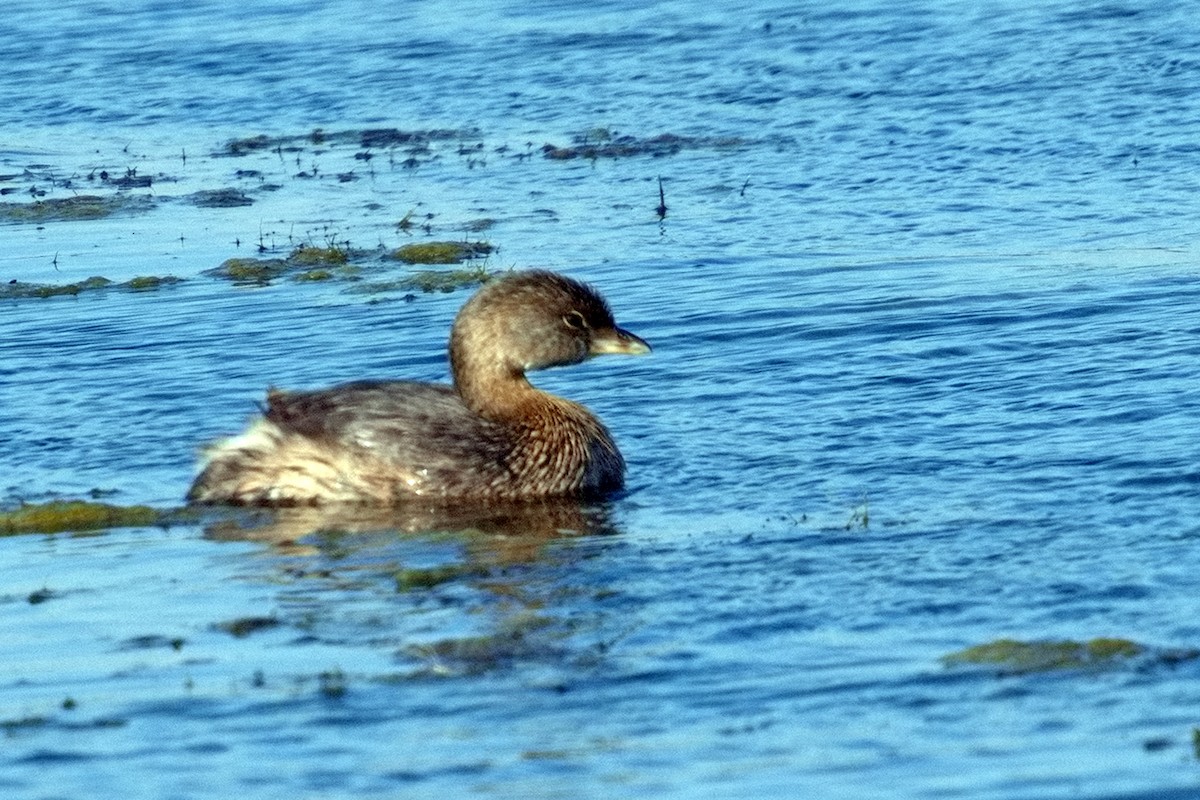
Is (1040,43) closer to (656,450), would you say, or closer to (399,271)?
(399,271)

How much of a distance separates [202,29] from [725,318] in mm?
14728

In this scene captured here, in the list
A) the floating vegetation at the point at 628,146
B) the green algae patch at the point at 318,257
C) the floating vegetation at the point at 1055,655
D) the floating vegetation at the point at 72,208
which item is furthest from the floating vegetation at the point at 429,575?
the floating vegetation at the point at 628,146

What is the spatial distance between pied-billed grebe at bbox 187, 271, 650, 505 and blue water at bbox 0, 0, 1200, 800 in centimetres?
31

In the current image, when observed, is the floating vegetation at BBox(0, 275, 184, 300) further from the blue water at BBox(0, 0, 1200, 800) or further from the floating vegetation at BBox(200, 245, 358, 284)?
the floating vegetation at BBox(200, 245, 358, 284)

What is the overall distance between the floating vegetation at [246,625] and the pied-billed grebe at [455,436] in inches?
83.4

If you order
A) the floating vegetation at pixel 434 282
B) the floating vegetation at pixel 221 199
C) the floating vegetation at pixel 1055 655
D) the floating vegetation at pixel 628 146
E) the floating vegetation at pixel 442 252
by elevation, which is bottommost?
the floating vegetation at pixel 1055 655

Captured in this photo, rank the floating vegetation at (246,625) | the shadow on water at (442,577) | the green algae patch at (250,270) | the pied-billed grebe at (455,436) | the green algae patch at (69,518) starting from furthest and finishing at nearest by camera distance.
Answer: the green algae patch at (250,270) → the pied-billed grebe at (455,436) → the green algae patch at (69,518) → the floating vegetation at (246,625) → the shadow on water at (442,577)

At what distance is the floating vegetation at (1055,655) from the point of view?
718cm

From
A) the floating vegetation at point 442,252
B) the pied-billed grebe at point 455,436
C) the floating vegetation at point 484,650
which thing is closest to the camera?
the floating vegetation at point 484,650

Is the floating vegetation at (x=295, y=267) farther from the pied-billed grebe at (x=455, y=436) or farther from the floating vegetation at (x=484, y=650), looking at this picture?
the floating vegetation at (x=484, y=650)

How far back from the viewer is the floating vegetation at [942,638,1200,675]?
23.5 ft

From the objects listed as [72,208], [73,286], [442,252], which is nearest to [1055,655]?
[442,252]

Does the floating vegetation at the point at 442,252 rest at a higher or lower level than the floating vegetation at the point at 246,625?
higher

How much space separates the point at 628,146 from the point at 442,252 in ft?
12.1
